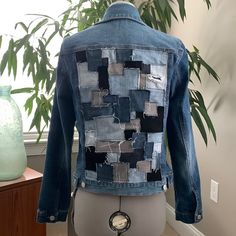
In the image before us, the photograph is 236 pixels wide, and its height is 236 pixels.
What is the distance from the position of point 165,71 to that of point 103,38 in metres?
0.20

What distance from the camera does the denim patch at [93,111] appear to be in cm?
96

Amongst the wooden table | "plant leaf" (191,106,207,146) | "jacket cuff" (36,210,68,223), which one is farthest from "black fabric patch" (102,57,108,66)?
the wooden table

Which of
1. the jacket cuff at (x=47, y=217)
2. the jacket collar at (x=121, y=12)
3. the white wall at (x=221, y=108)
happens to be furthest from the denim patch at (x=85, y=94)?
the white wall at (x=221, y=108)

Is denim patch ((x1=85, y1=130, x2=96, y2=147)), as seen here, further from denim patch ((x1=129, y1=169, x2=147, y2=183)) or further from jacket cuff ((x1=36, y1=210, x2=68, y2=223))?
jacket cuff ((x1=36, y1=210, x2=68, y2=223))

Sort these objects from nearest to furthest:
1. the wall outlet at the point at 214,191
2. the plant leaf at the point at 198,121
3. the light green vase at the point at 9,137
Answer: the plant leaf at the point at 198,121, the light green vase at the point at 9,137, the wall outlet at the point at 214,191

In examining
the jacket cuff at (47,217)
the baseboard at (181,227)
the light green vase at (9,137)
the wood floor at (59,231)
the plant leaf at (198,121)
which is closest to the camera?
the jacket cuff at (47,217)

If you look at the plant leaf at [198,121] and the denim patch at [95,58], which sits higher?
the denim patch at [95,58]

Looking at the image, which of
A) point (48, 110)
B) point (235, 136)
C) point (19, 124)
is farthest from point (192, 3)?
point (19, 124)

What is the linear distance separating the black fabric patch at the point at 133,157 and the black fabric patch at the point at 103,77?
0.20 metres

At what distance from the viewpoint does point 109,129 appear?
3.15 feet

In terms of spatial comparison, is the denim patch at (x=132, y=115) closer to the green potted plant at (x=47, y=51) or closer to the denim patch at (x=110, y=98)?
the denim patch at (x=110, y=98)

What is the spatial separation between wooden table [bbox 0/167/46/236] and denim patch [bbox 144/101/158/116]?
0.95 metres

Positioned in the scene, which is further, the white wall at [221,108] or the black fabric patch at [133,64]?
the white wall at [221,108]

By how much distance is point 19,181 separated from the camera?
5.52 feet
